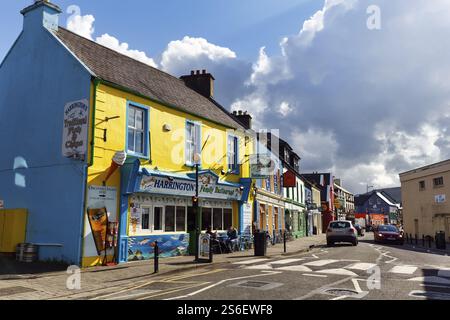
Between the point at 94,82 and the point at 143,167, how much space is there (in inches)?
147

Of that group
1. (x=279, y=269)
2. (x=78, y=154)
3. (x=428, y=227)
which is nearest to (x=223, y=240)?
(x=279, y=269)

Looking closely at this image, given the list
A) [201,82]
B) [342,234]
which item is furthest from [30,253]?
[342,234]

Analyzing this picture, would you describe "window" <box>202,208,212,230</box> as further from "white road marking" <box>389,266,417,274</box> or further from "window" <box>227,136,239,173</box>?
"white road marking" <box>389,266,417,274</box>

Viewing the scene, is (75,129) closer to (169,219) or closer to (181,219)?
(169,219)

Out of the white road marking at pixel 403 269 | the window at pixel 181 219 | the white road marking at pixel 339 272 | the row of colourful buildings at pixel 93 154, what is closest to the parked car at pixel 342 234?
the row of colourful buildings at pixel 93 154

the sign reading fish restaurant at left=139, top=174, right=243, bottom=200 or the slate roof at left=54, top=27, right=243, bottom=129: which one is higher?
the slate roof at left=54, top=27, right=243, bottom=129

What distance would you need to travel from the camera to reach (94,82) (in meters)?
14.6

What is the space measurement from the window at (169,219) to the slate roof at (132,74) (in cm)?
482

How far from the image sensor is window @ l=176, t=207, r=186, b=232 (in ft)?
59.9

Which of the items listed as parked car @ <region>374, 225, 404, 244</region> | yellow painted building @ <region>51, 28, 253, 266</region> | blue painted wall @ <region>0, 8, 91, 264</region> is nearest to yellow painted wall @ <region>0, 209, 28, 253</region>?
blue painted wall @ <region>0, 8, 91, 264</region>
